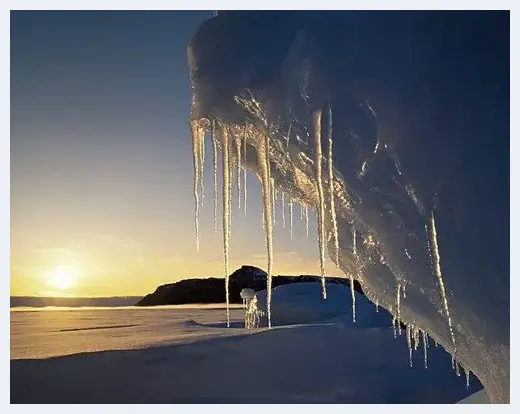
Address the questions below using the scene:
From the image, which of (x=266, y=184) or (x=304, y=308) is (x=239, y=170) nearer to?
(x=266, y=184)

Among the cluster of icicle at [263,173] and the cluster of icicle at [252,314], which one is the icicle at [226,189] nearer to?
the cluster of icicle at [263,173]

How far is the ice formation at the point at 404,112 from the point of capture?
2.14 metres

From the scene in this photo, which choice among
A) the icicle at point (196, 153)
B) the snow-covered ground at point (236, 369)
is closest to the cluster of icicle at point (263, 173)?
the icicle at point (196, 153)

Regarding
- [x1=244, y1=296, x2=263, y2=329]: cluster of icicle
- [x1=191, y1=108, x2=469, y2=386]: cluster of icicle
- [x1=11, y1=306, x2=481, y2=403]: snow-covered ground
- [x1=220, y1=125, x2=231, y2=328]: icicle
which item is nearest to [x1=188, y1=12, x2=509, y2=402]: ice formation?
[x1=191, y1=108, x2=469, y2=386]: cluster of icicle

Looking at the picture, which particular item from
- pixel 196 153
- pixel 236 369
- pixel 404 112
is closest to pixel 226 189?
pixel 196 153

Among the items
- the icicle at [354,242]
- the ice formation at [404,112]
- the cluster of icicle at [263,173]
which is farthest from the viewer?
the icicle at [354,242]

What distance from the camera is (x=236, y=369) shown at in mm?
6020

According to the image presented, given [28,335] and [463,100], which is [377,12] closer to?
[463,100]

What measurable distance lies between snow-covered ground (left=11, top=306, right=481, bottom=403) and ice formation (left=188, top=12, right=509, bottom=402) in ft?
10.8

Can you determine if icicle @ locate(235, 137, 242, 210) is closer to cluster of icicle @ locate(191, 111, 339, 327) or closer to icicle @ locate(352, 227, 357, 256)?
cluster of icicle @ locate(191, 111, 339, 327)

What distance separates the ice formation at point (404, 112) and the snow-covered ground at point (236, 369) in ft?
10.8

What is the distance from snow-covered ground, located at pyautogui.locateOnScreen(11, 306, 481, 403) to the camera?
209 inches

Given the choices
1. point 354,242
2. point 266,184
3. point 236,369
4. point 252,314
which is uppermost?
point 266,184

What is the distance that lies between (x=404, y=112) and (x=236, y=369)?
4431 mm
